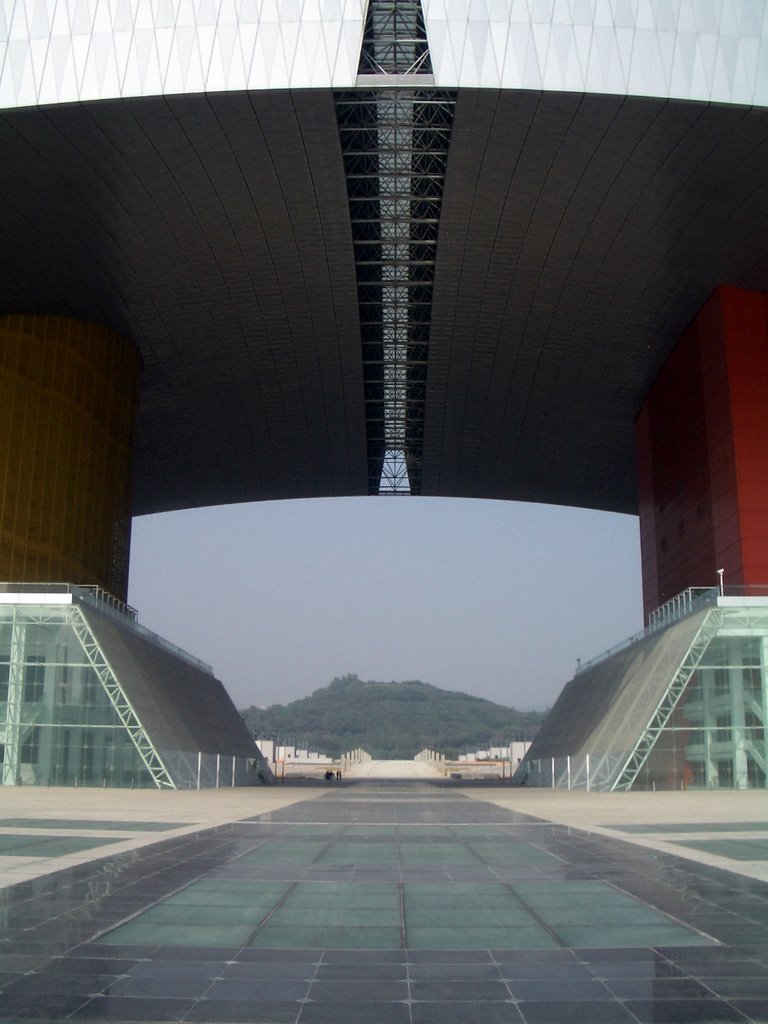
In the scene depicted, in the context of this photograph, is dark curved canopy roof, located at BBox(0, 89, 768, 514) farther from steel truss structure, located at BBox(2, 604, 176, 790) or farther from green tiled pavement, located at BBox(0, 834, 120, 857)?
green tiled pavement, located at BBox(0, 834, 120, 857)

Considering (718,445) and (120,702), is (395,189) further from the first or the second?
(120,702)

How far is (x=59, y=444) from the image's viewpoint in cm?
4309

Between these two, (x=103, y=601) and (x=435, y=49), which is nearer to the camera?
(x=435, y=49)

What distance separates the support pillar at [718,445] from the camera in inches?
1512

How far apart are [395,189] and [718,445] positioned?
15.6m

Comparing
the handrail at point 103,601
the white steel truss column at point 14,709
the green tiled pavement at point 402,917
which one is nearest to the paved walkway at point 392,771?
the handrail at point 103,601

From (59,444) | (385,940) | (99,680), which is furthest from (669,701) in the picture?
(385,940)

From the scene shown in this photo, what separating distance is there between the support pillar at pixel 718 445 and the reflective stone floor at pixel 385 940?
28.1 metres

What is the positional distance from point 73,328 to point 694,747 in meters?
29.2

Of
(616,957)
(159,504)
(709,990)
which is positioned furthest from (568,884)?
(159,504)

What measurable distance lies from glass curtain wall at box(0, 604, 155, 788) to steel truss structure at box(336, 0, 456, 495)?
19.1m

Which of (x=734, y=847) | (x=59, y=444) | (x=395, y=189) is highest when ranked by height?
(x=395, y=189)

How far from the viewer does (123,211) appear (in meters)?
36.6

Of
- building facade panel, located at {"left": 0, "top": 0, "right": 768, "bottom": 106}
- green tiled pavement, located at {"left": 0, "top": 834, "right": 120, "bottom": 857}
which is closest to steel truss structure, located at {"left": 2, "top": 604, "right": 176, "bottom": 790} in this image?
building facade panel, located at {"left": 0, "top": 0, "right": 768, "bottom": 106}
